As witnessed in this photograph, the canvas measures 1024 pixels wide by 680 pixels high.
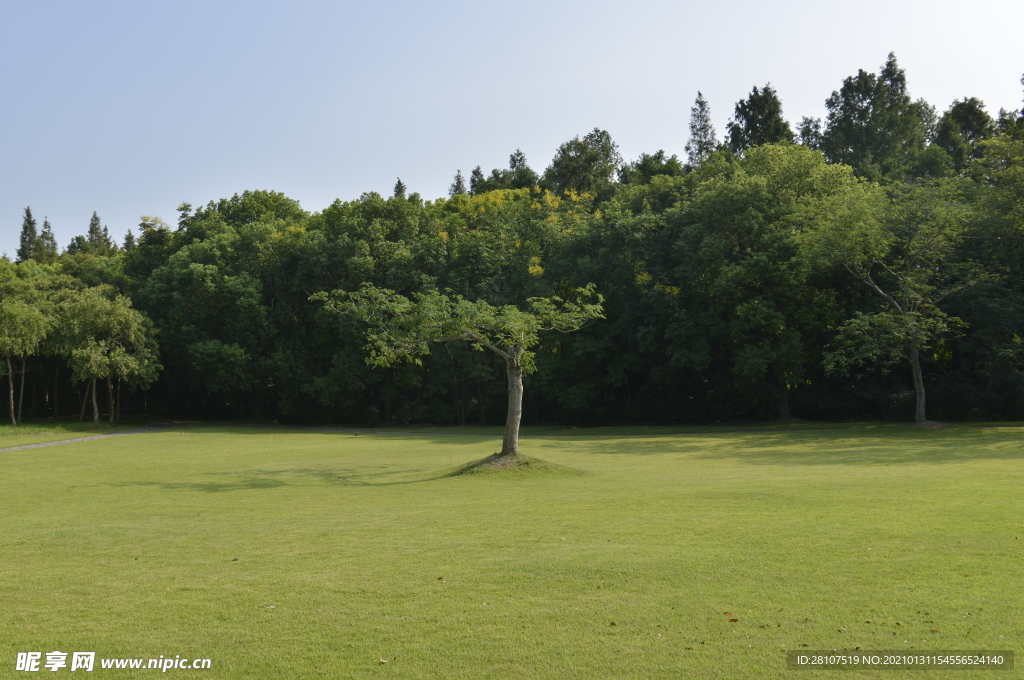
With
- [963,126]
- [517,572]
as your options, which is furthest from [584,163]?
[517,572]

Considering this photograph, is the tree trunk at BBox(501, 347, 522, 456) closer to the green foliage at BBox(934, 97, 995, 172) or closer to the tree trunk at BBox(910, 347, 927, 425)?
the tree trunk at BBox(910, 347, 927, 425)

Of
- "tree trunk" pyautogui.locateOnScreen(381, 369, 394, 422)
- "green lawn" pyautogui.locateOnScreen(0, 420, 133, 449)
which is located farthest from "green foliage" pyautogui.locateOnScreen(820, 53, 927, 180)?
"green lawn" pyautogui.locateOnScreen(0, 420, 133, 449)

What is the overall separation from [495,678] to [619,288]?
131 feet

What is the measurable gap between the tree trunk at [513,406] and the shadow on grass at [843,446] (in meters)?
6.48

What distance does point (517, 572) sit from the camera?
9039 millimetres

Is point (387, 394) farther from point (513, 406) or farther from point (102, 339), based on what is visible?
point (513, 406)

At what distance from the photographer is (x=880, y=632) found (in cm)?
675

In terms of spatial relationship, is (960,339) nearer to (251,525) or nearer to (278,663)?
(251,525)

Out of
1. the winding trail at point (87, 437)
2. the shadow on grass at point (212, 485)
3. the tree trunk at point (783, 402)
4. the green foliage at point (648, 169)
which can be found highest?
the green foliage at point (648, 169)

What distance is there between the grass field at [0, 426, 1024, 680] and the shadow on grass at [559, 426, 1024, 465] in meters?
4.46

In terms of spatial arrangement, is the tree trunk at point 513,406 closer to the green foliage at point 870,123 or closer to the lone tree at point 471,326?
the lone tree at point 471,326

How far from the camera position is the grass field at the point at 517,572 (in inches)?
259

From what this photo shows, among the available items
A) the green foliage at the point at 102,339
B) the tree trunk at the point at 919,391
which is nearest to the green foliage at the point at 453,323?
the tree trunk at the point at 919,391

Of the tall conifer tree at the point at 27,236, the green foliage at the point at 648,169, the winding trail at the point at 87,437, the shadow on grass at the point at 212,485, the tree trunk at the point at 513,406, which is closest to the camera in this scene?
the shadow on grass at the point at 212,485
